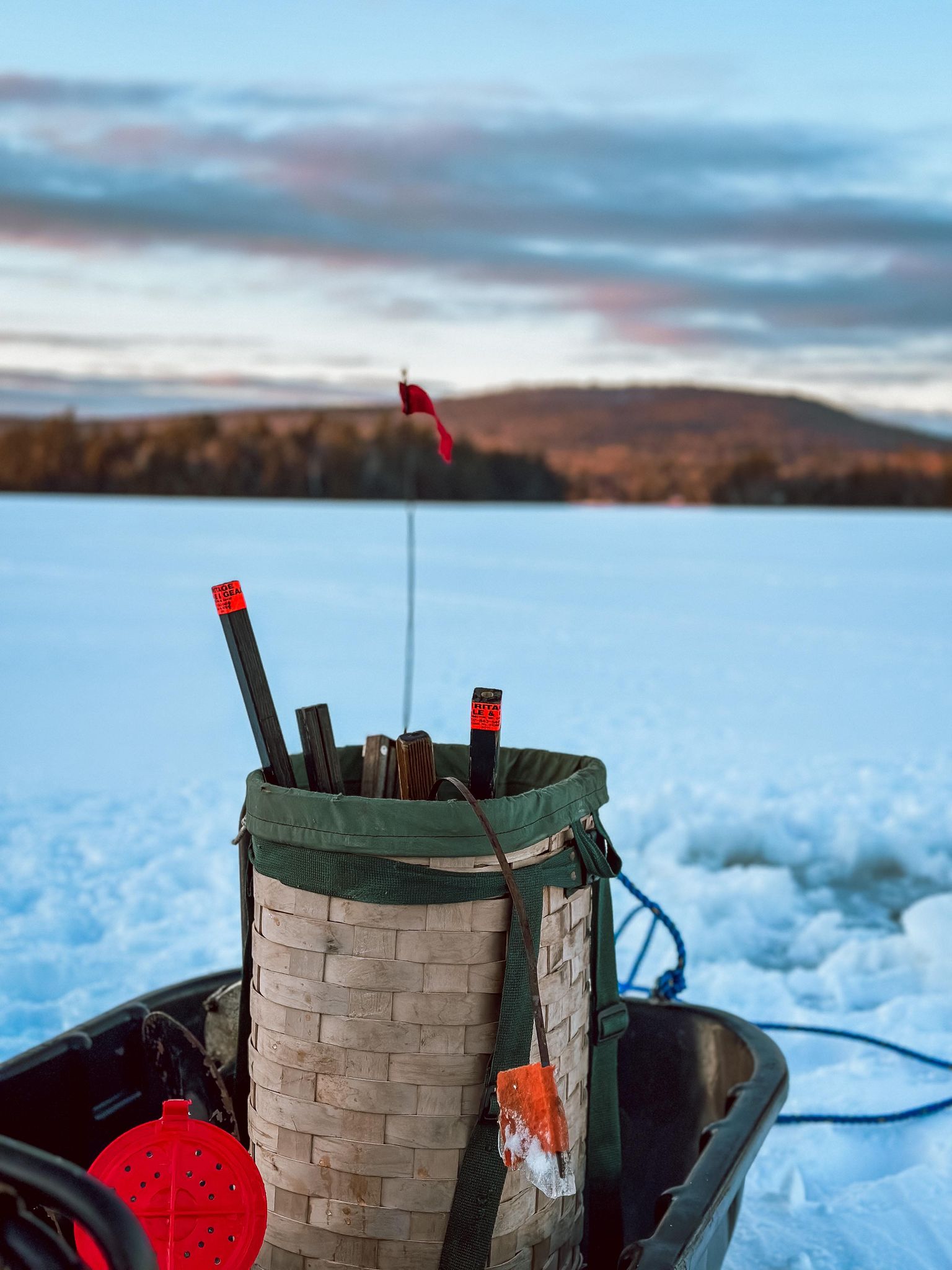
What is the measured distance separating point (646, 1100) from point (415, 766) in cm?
89

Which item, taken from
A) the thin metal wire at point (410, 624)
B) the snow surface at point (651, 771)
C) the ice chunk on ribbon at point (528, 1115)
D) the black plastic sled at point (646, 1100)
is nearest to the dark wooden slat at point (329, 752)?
the thin metal wire at point (410, 624)

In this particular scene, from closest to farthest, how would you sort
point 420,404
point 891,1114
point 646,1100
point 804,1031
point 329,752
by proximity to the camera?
point 329,752
point 420,404
point 646,1100
point 891,1114
point 804,1031

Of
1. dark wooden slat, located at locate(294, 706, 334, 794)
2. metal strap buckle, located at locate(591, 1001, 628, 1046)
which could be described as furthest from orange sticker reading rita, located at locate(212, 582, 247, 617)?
metal strap buckle, located at locate(591, 1001, 628, 1046)

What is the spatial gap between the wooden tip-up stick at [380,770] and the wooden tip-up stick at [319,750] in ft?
0.13

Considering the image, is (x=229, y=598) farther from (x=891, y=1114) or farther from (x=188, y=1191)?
(x=891, y=1114)

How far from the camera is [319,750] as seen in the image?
160cm

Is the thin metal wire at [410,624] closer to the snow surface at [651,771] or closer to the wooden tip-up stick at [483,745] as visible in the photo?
the wooden tip-up stick at [483,745]

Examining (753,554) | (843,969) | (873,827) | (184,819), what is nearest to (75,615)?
(184,819)

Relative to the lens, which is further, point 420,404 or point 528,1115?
point 420,404

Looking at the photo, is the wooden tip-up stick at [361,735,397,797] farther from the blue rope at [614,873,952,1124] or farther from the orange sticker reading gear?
the blue rope at [614,873,952,1124]

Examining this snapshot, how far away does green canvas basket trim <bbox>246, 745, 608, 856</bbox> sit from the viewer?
1342mm

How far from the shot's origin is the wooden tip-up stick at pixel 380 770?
1.64 m

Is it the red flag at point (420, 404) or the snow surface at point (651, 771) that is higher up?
the red flag at point (420, 404)

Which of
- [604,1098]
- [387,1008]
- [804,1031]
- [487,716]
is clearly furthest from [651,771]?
[387,1008]
